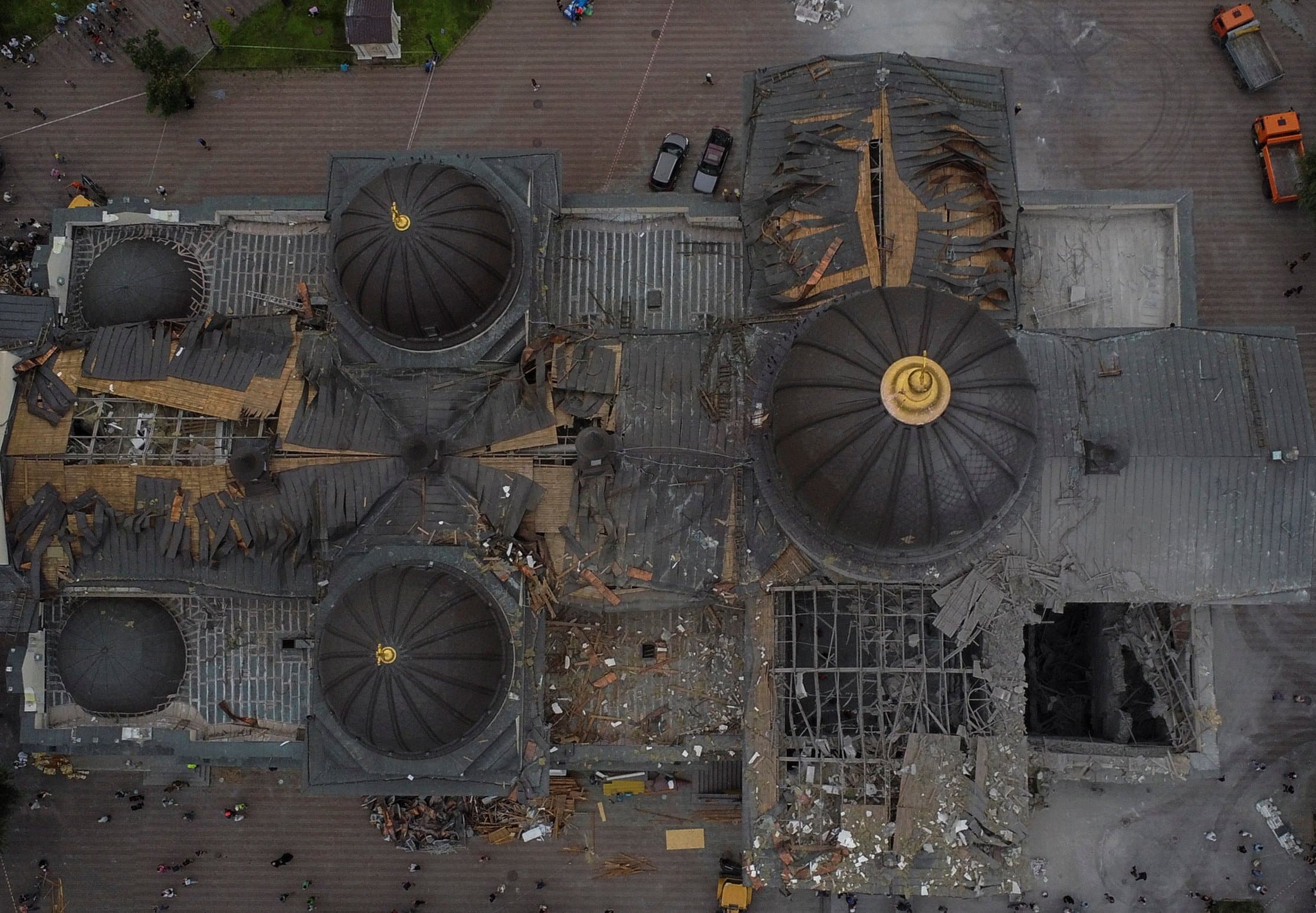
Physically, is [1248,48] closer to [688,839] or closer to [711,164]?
[711,164]

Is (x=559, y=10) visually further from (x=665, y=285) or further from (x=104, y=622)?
(x=104, y=622)

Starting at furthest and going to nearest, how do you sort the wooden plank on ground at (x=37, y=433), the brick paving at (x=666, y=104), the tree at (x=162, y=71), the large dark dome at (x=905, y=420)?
the brick paving at (x=666, y=104) < the tree at (x=162, y=71) < the wooden plank on ground at (x=37, y=433) < the large dark dome at (x=905, y=420)

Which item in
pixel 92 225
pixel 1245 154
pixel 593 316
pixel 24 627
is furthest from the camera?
pixel 1245 154

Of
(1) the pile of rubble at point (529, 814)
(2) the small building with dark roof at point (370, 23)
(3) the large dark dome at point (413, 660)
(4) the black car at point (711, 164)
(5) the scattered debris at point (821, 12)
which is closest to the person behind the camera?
(3) the large dark dome at point (413, 660)

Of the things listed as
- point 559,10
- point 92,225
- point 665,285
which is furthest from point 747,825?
point 559,10

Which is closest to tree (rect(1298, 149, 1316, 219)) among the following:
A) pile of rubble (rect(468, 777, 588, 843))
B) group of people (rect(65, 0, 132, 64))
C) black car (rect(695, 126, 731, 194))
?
black car (rect(695, 126, 731, 194))

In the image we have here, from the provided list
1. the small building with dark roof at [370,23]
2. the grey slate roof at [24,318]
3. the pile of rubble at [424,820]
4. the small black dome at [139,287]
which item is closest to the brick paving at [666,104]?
the small building with dark roof at [370,23]

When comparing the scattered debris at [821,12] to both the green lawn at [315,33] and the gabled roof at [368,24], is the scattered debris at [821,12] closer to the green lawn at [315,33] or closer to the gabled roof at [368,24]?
the green lawn at [315,33]
